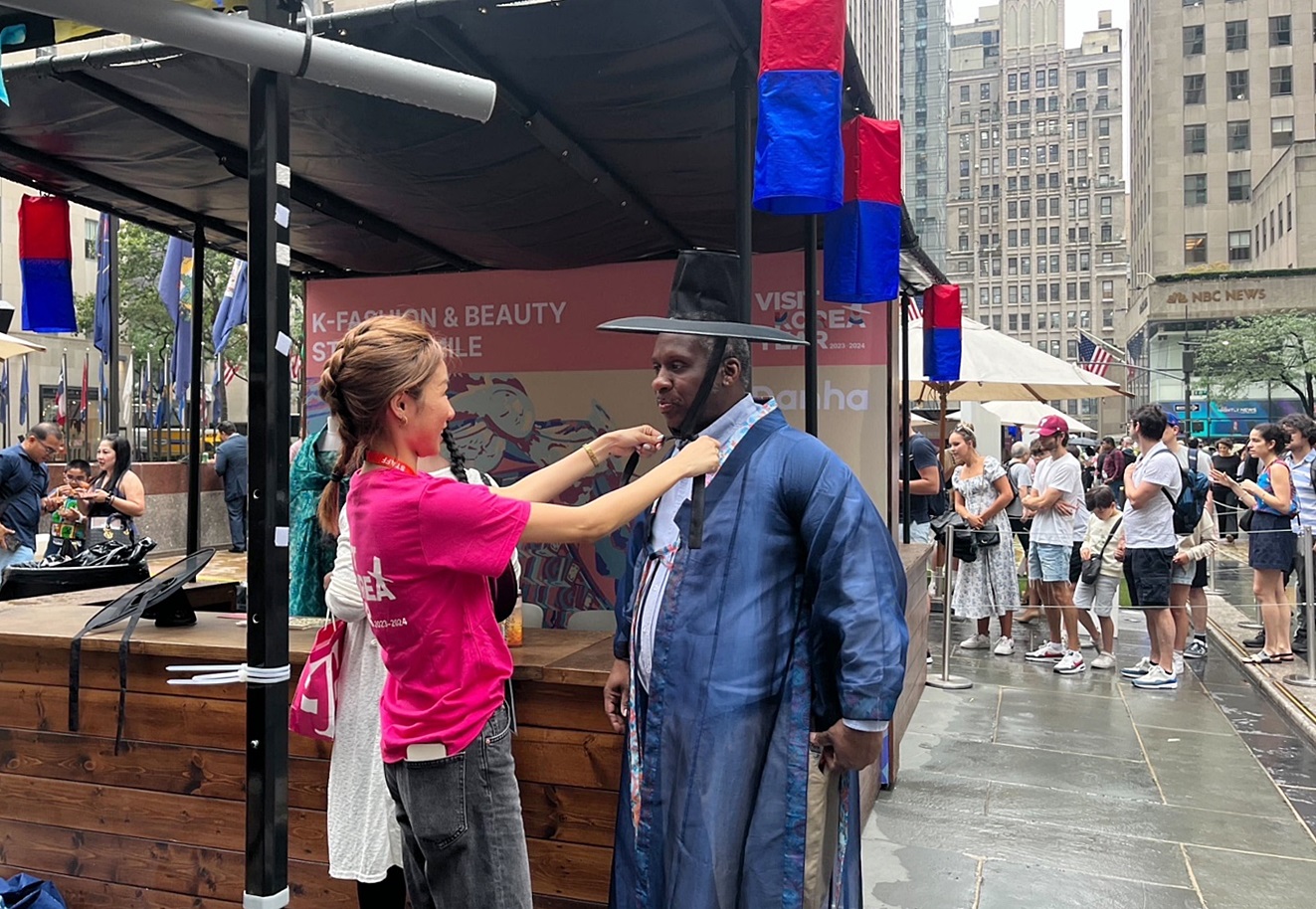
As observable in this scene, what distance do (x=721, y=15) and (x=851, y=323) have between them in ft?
10.3

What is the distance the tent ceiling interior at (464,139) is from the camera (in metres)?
3.54

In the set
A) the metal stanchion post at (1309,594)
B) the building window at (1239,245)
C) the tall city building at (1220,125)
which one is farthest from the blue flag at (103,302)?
the building window at (1239,245)

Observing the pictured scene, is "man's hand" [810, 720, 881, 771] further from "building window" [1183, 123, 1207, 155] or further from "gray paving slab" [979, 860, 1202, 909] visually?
"building window" [1183, 123, 1207, 155]

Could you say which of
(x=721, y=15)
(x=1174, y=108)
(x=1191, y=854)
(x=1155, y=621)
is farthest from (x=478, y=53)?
(x=1174, y=108)

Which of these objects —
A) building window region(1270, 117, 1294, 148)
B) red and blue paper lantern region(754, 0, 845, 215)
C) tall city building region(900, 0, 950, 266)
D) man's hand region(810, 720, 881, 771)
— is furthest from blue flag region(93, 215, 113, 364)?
tall city building region(900, 0, 950, 266)

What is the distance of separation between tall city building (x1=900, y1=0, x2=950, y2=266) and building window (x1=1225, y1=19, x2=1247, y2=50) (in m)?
32.1

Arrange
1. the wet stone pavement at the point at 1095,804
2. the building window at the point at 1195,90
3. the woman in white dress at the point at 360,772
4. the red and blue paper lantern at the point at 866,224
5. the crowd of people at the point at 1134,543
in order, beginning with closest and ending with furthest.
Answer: the woman in white dress at the point at 360,772 < the wet stone pavement at the point at 1095,804 < the red and blue paper lantern at the point at 866,224 < the crowd of people at the point at 1134,543 < the building window at the point at 1195,90

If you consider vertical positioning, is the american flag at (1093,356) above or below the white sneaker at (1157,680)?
above

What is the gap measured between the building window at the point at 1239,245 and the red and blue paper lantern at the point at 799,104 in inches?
2790

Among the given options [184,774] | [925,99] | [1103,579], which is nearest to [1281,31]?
[925,99]

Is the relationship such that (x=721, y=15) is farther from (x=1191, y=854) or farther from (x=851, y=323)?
(x=1191, y=854)

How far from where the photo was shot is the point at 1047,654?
8641 millimetres

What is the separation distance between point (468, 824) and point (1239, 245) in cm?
7357

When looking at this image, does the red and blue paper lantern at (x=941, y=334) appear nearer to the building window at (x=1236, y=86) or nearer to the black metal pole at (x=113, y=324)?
the black metal pole at (x=113, y=324)
